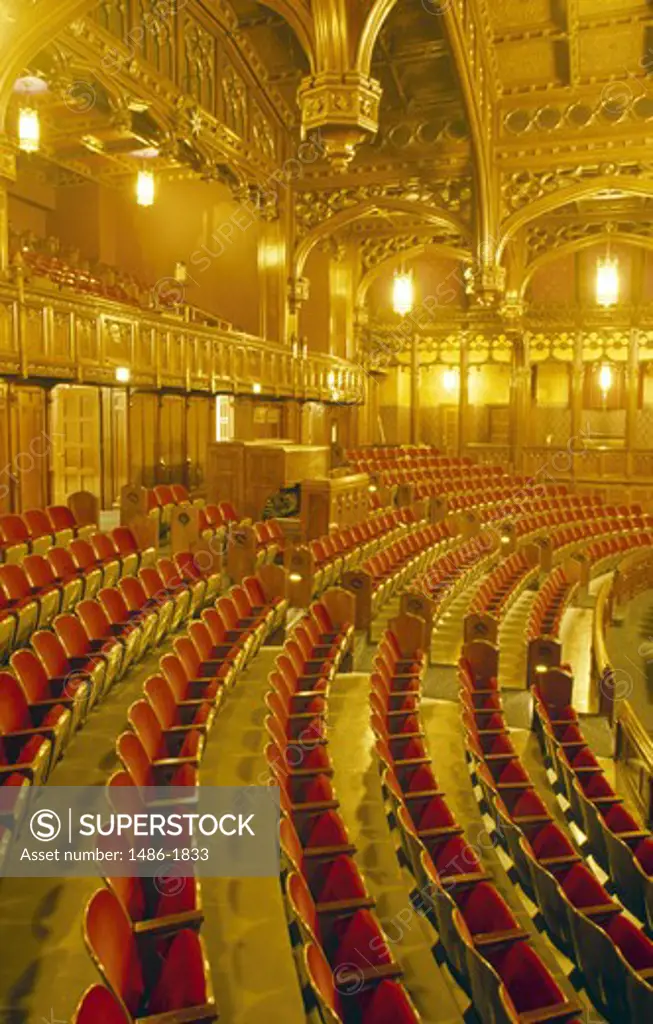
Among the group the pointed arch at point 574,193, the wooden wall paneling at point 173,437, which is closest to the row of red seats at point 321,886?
the wooden wall paneling at point 173,437

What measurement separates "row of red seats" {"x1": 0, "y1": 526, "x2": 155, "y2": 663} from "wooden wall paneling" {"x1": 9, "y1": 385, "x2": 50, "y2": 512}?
0.80m

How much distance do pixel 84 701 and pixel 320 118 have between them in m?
2.24

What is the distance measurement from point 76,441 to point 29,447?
973 millimetres

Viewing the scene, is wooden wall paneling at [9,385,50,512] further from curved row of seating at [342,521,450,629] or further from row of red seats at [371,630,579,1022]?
row of red seats at [371,630,579,1022]

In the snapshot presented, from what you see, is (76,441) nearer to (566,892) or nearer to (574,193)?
(574,193)

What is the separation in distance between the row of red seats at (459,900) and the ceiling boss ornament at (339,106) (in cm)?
211

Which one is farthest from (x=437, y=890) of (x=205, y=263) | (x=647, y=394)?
(x=647, y=394)

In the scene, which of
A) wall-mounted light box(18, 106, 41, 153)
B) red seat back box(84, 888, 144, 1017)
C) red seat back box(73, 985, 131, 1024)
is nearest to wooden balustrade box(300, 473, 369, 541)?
wall-mounted light box(18, 106, 41, 153)

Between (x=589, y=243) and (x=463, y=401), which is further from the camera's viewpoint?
(x=463, y=401)

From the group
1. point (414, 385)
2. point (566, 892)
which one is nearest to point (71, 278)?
point (414, 385)

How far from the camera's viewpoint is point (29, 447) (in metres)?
4.11

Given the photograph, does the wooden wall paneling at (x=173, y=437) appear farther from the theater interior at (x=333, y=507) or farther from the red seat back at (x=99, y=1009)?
the red seat back at (x=99, y=1009)

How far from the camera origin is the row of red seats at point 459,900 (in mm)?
1315

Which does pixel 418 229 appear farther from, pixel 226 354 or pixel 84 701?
pixel 84 701
